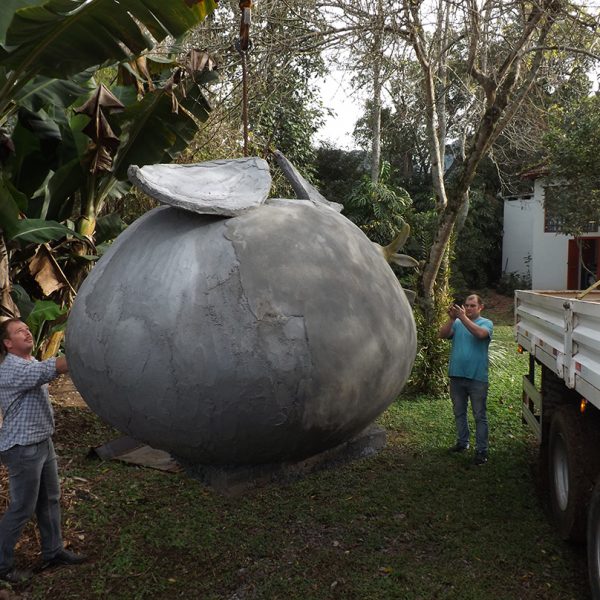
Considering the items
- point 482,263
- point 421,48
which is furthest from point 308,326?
point 482,263

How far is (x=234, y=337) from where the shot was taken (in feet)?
5.51

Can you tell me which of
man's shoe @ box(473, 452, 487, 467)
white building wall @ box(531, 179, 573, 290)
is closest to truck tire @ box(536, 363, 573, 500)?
man's shoe @ box(473, 452, 487, 467)

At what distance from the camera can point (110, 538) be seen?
4660mm

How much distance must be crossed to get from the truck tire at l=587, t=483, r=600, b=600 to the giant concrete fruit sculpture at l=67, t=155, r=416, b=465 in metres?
2.29

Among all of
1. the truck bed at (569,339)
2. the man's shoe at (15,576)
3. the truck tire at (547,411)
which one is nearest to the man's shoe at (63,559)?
the man's shoe at (15,576)

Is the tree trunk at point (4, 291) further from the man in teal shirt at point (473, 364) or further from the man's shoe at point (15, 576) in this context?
the man in teal shirt at point (473, 364)

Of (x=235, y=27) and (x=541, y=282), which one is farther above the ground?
(x=235, y=27)

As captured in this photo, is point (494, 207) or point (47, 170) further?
point (494, 207)

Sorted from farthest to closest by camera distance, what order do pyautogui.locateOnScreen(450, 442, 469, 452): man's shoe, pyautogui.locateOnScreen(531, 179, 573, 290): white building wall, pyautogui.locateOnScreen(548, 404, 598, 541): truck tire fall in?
pyautogui.locateOnScreen(531, 179, 573, 290): white building wall, pyautogui.locateOnScreen(450, 442, 469, 452): man's shoe, pyautogui.locateOnScreen(548, 404, 598, 541): truck tire

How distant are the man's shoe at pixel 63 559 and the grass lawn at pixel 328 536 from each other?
0.21 feet

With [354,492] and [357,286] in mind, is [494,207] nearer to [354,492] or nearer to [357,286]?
[354,492]

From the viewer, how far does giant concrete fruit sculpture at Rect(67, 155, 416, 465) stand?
169cm

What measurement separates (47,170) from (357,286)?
19.0ft

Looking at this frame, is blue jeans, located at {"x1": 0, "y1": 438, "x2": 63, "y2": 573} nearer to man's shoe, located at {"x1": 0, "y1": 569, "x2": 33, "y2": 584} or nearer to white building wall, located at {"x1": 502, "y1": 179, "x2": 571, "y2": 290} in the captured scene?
man's shoe, located at {"x1": 0, "y1": 569, "x2": 33, "y2": 584}
